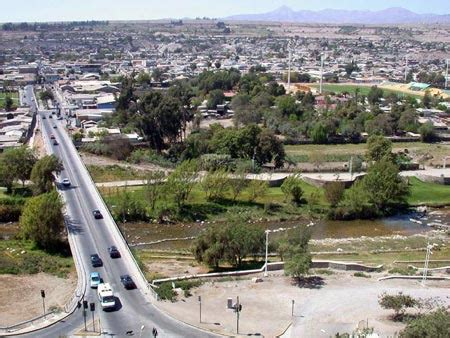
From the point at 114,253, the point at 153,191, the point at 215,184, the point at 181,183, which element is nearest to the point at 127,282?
the point at 114,253

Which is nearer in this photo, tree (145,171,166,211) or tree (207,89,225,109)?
tree (145,171,166,211)

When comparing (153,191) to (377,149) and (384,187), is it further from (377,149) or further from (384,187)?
(377,149)

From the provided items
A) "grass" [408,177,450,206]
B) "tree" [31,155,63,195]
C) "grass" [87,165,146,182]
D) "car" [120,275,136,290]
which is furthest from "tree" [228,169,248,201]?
"car" [120,275,136,290]

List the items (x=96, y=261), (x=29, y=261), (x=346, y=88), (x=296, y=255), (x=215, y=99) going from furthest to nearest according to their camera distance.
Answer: (x=346, y=88)
(x=215, y=99)
(x=29, y=261)
(x=96, y=261)
(x=296, y=255)

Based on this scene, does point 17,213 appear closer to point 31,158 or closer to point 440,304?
point 31,158

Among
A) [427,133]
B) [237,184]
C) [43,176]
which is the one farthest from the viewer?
[427,133]

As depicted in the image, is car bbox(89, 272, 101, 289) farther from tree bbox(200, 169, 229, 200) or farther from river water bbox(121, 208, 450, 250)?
tree bbox(200, 169, 229, 200)
